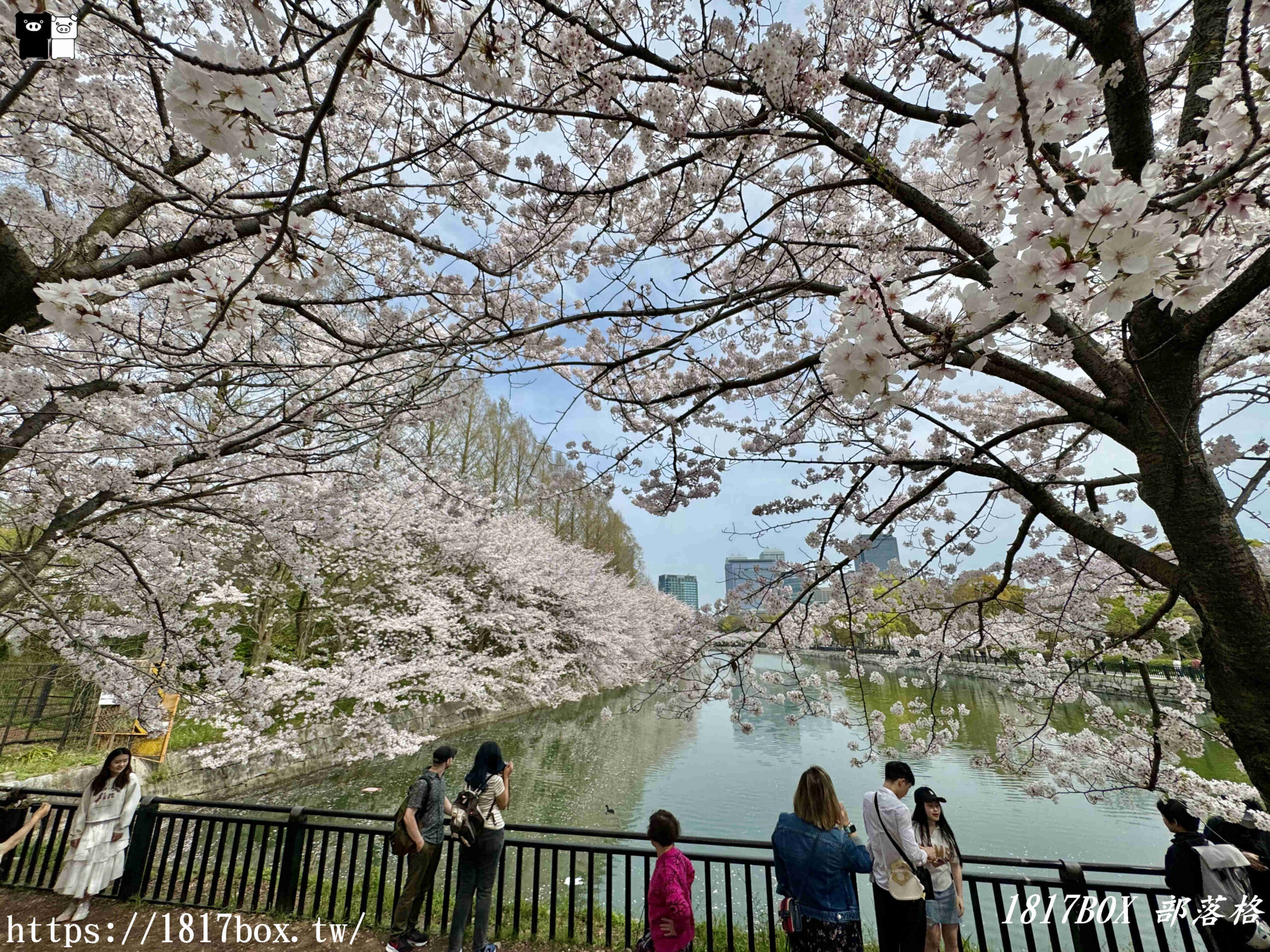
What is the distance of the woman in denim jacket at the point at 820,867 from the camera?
2314 mm

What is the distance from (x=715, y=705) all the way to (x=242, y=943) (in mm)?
17426

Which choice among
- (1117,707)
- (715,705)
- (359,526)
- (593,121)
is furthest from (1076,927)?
(715,705)

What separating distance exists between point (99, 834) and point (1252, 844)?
23.2 ft

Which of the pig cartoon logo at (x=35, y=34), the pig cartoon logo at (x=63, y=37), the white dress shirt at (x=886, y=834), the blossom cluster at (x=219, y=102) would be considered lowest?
the white dress shirt at (x=886, y=834)

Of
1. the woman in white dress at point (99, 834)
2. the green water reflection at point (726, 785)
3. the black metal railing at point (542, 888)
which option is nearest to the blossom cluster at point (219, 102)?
the black metal railing at point (542, 888)

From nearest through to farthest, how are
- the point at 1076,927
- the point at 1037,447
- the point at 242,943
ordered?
the point at 1076,927 < the point at 242,943 < the point at 1037,447

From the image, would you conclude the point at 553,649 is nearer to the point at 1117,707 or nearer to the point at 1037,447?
the point at 1037,447

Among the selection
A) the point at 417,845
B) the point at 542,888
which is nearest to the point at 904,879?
the point at 417,845

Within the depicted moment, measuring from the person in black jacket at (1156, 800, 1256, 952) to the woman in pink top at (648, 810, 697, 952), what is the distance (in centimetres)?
229

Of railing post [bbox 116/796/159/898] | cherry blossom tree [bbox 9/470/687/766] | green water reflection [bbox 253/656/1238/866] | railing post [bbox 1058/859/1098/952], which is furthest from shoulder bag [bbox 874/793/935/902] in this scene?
railing post [bbox 116/796/159/898]

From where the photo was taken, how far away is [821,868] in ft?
7.77

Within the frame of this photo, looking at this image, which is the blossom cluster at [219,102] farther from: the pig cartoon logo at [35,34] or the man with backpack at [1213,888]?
the man with backpack at [1213,888]

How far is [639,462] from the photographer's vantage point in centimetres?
349

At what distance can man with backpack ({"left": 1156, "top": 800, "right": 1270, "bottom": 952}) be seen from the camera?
2357 millimetres
